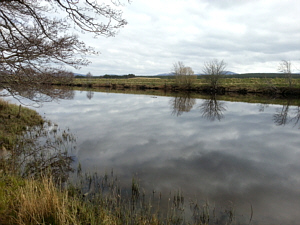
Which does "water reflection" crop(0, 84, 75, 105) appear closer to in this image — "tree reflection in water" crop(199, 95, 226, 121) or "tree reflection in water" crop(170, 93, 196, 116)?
"tree reflection in water" crop(199, 95, 226, 121)

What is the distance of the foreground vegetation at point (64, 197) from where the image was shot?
3.49 metres

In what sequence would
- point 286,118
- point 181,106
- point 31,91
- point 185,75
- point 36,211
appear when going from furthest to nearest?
1. point 185,75
2. point 181,106
3. point 286,118
4. point 31,91
5. point 36,211

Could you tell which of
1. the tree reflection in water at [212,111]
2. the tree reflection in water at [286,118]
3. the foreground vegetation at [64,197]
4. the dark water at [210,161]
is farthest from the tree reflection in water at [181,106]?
the foreground vegetation at [64,197]

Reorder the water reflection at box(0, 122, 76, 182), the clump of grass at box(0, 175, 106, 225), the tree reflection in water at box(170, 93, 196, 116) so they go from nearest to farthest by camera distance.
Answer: the clump of grass at box(0, 175, 106, 225) → the water reflection at box(0, 122, 76, 182) → the tree reflection in water at box(170, 93, 196, 116)

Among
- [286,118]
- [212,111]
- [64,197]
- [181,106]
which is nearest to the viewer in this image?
[64,197]

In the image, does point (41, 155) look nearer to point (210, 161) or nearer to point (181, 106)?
point (210, 161)

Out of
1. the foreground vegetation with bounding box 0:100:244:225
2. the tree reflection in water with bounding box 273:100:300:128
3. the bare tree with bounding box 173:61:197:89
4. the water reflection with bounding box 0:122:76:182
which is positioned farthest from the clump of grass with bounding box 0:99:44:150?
the bare tree with bounding box 173:61:197:89

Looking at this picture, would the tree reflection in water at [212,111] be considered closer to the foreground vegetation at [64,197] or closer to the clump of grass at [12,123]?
the foreground vegetation at [64,197]

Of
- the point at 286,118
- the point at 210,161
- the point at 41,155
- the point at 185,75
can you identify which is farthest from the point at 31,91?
the point at 185,75

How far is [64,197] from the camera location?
4629 millimetres

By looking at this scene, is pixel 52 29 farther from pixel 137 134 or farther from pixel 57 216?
pixel 137 134

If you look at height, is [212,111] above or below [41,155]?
above

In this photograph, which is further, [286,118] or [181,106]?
[181,106]

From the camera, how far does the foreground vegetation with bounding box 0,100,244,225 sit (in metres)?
3.49
